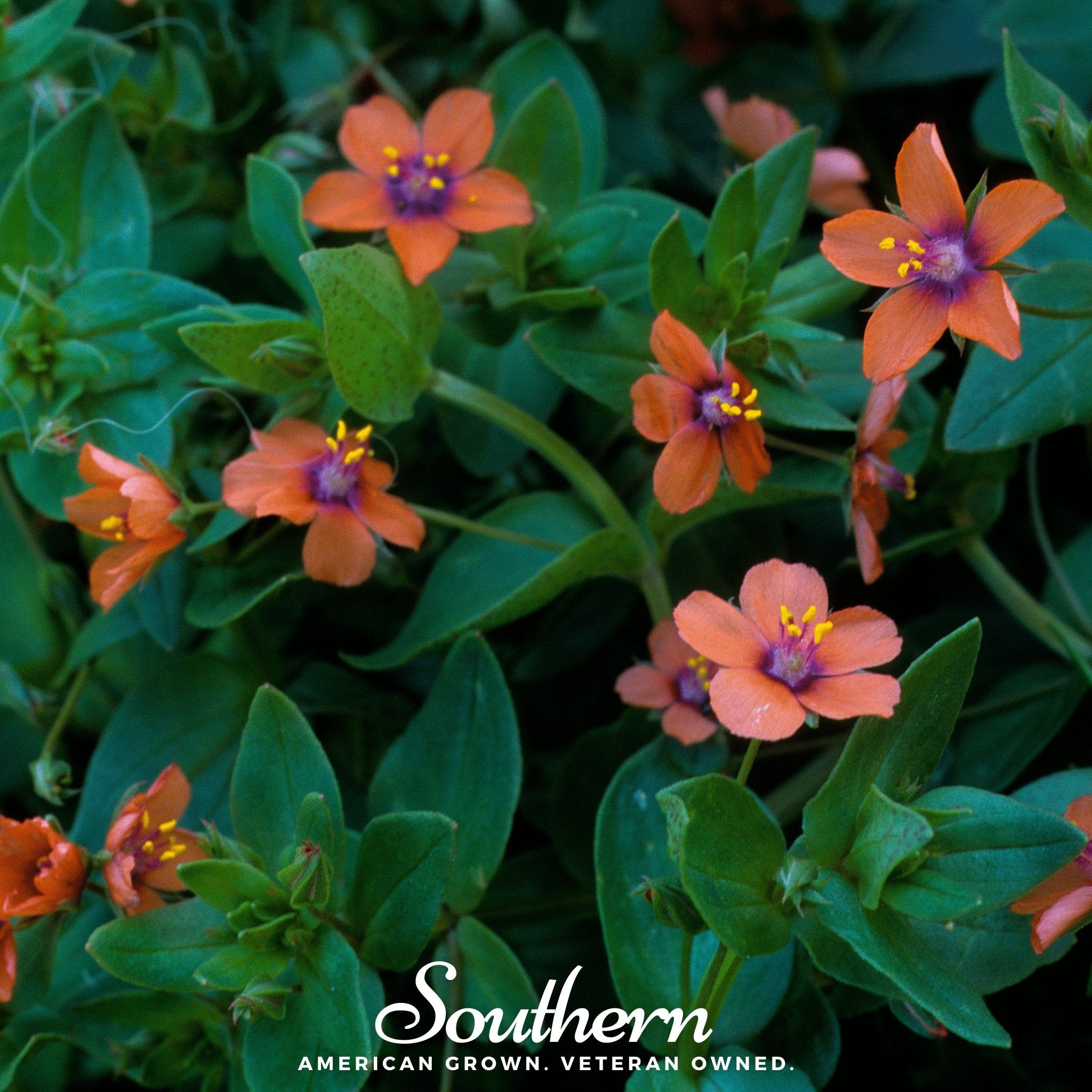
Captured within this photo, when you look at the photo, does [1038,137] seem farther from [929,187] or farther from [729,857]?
[729,857]

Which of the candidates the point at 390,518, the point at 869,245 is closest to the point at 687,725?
the point at 390,518

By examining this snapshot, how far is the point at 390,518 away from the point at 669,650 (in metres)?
0.26

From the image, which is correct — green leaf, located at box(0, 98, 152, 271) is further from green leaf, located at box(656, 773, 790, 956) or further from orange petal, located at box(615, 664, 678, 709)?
green leaf, located at box(656, 773, 790, 956)

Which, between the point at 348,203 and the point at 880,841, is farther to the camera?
the point at 348,203

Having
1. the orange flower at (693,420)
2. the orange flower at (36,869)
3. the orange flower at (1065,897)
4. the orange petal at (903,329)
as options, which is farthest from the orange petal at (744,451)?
the orange flower at (36,869)

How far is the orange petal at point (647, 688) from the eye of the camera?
0.98 meters

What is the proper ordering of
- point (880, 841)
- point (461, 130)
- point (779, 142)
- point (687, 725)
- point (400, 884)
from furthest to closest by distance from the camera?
point (779, 142)
point (461, 130)
point (687, 725)
point (400, 884)
point (880, 841)

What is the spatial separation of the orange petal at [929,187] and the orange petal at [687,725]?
0.41 metres

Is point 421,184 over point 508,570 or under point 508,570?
over

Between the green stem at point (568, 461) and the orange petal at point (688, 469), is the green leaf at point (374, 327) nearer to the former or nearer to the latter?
the green stem at point (568, 461)

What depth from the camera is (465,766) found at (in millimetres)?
970

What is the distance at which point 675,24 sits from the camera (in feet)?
4.99

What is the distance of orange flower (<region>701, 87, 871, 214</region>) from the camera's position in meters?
1.17

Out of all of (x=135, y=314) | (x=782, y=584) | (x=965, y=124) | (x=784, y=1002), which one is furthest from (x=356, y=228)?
(x=965, y=124)
